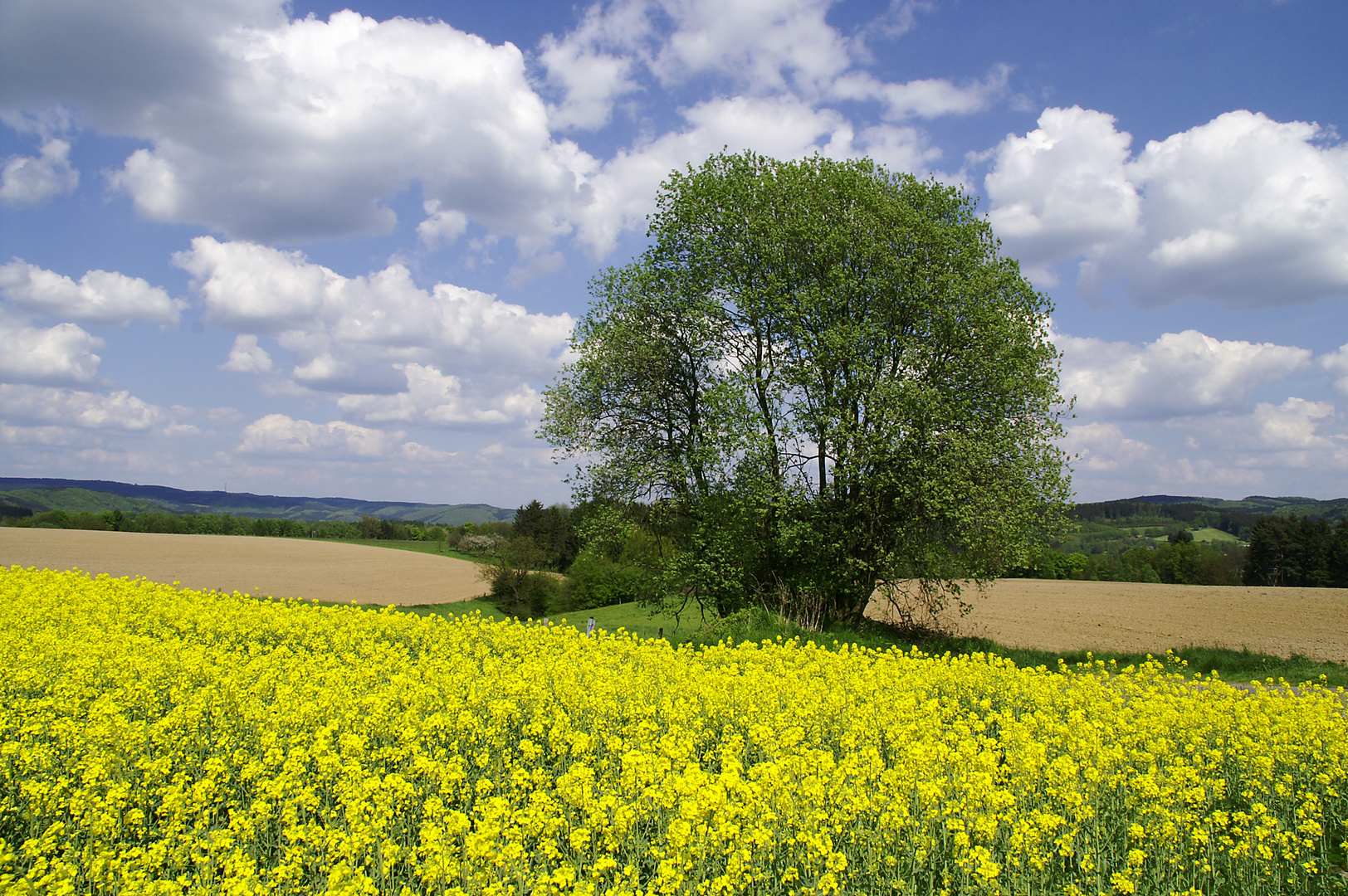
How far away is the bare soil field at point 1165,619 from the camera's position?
23.2m

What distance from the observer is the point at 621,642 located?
1183 cm

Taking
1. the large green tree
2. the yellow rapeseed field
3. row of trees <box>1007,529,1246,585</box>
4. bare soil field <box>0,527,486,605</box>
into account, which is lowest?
bare soil field <box>0,527,486,605</box>

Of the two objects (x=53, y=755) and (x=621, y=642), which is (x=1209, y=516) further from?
(x=53, y=755)

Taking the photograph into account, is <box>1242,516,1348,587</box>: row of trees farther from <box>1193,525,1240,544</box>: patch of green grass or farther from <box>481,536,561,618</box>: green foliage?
<box>481,536,561,618</box>: green foliage

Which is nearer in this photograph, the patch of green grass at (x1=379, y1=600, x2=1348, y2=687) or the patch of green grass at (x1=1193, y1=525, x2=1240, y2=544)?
the patch of green grass at (x1=379, y1=600, x2=1348, y2=687)

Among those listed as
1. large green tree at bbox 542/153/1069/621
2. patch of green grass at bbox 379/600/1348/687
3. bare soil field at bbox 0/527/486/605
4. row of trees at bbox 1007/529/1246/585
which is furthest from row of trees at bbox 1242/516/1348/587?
bare soil field at bbox 0/527/486/605

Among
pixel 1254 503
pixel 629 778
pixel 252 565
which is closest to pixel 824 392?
pixel 629 778

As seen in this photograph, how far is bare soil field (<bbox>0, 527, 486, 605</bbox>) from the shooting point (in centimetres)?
4216

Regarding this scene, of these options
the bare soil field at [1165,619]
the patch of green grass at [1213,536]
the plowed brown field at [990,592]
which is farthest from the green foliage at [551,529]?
the patch of green grass at [1213,536]

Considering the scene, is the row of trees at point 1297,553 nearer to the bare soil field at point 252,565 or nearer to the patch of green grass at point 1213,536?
the patch of green grass at point 1213,536


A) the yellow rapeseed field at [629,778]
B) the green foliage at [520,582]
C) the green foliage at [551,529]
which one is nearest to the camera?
the yellow rapeseed field at [629,778]

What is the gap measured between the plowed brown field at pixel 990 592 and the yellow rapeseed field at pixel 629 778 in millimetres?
17273

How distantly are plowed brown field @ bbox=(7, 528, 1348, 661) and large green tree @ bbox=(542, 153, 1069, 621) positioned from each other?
8.01 m

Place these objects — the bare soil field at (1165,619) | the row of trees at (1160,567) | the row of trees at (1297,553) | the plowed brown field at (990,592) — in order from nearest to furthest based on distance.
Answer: the bare soil field at (1165,619), the plowed brown field at (990,592), the row of trees at (1297,553), the row of trees at (1160,567)
